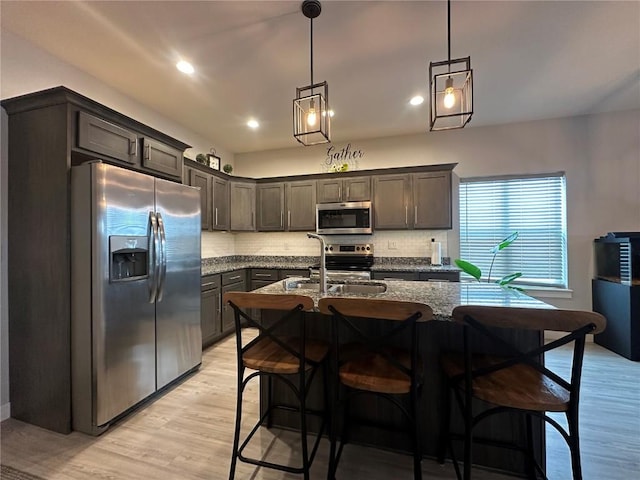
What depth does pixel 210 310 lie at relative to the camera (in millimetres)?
3666

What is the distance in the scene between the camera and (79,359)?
2043mm

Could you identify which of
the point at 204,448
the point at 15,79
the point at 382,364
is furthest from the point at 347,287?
the point at 15,79

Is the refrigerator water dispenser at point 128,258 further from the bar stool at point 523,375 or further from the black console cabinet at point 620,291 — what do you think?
the black console cabinet at point 620,291

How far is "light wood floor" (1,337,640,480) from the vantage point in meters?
1.70

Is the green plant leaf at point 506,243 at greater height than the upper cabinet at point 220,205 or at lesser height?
lesser

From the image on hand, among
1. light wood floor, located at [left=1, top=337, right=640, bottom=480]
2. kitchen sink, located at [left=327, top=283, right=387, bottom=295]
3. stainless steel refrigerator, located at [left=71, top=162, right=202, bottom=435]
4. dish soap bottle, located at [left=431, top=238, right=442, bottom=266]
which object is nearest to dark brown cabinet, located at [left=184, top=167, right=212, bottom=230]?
stainless steel refrigerator, located at [left=71, top=162, right=202, bottom=435]

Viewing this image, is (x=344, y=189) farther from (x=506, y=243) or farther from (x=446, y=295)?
(x=446, y=295)

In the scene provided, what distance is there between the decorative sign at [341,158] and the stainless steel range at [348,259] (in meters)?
1.29

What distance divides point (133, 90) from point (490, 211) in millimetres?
4841

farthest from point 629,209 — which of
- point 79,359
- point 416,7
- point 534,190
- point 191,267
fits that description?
point 79,359

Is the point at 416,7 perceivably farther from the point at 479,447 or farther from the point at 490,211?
the point at 490,211

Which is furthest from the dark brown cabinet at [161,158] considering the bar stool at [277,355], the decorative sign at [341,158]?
the decorative sign at [341,158]

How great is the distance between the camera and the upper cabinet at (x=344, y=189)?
172 inches

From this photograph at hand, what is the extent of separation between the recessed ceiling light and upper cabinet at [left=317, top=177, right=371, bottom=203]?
2.32m
